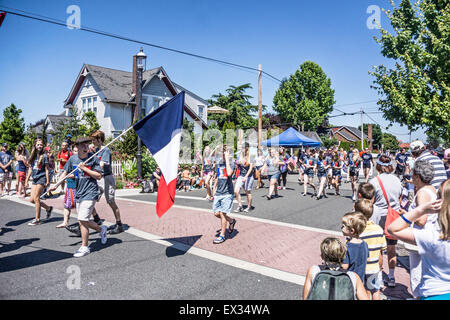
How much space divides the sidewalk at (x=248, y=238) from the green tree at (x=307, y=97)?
45800 mm

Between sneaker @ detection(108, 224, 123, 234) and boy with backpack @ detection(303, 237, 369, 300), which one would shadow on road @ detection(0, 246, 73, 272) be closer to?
sneaker @ detection(108, 224, 123, 234)

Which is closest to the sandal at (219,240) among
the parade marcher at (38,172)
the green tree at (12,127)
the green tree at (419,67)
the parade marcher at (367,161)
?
the parade marcher at (38,172)

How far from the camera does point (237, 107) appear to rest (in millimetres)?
48531

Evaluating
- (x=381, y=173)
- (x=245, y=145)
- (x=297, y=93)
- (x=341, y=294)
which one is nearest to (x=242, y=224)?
(x=245, y=145)

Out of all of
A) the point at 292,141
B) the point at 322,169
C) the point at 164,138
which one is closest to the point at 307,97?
the point at 292,141

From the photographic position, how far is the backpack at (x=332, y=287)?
212 centimetres

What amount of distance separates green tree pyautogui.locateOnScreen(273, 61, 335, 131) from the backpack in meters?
51.3

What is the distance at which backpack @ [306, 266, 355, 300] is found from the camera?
2115 millimetres

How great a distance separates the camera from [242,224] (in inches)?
292

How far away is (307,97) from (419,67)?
120 ft

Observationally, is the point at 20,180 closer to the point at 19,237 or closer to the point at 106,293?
the point at 19,237

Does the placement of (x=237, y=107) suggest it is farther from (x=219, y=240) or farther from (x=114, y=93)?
(x=219, y=240)

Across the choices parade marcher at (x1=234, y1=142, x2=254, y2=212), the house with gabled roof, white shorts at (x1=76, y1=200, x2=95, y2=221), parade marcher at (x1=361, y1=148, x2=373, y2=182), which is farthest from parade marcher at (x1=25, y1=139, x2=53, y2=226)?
the house with gabled roof

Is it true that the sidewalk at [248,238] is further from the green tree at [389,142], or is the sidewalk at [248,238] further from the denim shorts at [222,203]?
the green tree at [389,142]
